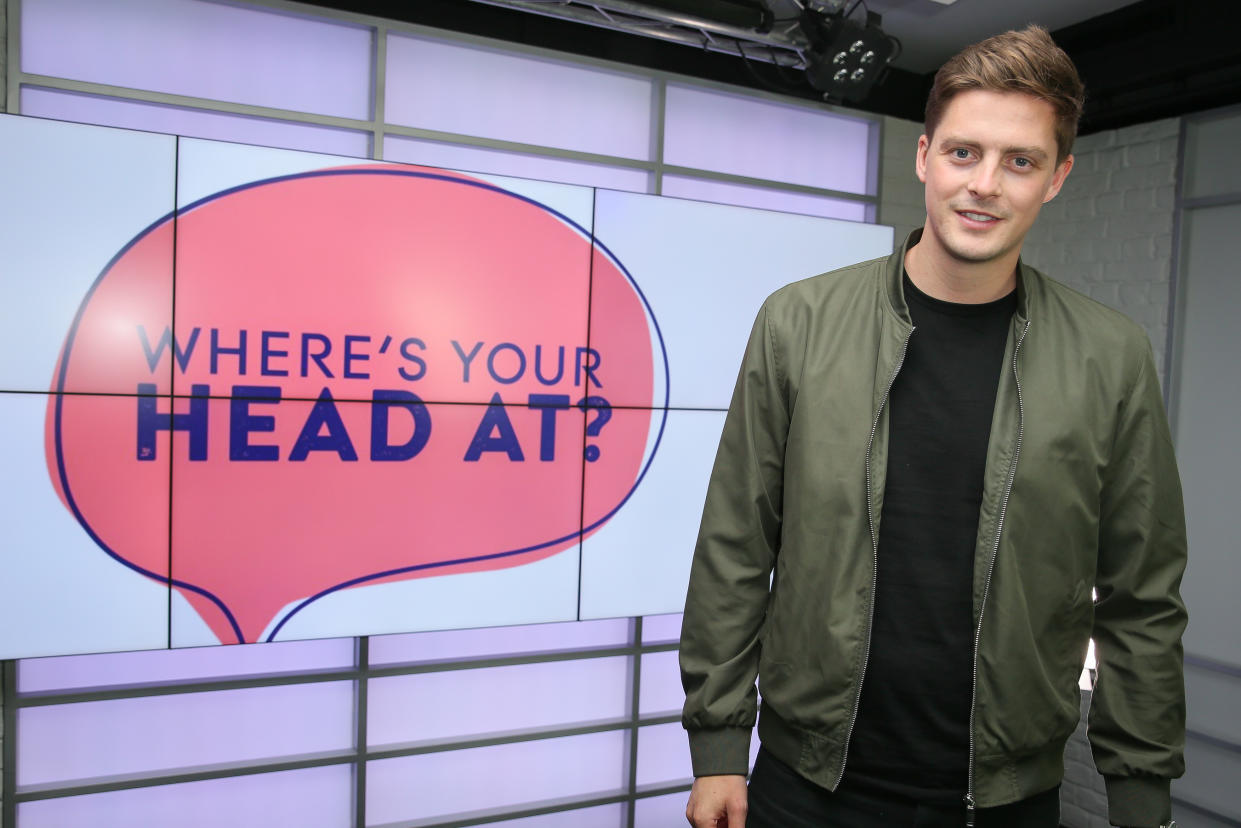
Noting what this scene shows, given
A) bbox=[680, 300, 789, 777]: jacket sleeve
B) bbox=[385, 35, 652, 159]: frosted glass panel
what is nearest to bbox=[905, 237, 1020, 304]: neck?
bbox=[680, 300, 789, 777]: jacket sleeve

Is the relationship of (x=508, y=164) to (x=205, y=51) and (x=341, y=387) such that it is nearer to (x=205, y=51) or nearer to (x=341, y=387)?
(x=205, y=51)

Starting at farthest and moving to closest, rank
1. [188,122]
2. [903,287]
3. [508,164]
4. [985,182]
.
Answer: [508,164] → [188,122] → [903,287] → [985,182]

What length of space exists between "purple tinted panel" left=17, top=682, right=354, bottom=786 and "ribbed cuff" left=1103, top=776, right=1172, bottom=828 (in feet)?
8.69

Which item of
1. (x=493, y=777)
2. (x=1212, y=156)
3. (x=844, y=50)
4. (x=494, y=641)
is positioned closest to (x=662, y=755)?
(x=493, y=777)

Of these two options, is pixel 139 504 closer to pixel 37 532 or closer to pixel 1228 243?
pixel 37 532

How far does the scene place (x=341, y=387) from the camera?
93.7 inches

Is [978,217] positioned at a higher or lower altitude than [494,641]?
higher

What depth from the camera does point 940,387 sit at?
1183 millimetres

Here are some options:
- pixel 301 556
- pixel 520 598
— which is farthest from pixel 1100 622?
pixel 301 556

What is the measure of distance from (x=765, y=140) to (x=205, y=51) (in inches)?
88.6

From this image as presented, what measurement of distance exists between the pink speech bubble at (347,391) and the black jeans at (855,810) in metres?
1.50

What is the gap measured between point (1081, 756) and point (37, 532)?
163 inches

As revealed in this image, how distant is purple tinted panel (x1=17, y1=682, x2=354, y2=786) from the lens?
2.82 m

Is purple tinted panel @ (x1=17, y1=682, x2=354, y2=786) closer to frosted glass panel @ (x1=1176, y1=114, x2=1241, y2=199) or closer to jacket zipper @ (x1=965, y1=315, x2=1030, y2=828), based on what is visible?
jacket zipper @ (x1=965, y1=315, x2=1030, y2=828)
